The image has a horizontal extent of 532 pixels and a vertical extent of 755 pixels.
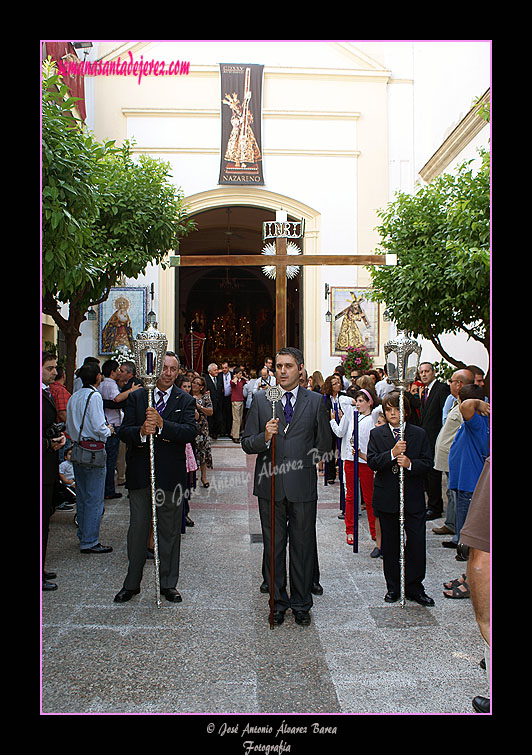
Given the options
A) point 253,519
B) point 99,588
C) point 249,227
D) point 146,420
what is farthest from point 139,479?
point 249,227

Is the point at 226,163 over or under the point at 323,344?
→ over

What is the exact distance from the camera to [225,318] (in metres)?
28.1

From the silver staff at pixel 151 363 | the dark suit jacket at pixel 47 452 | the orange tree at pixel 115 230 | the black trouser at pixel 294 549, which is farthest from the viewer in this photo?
the orange tree at pixel 115 230

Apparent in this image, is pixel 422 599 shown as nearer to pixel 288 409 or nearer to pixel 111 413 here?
pixel 288 409

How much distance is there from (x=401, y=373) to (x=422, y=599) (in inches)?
70.6

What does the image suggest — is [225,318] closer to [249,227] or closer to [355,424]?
[249,227]

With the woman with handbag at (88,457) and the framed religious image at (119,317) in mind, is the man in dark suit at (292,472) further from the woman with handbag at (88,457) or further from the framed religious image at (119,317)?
the framed religious image at (119,317)

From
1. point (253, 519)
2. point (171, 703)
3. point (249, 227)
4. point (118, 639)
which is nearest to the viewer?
point (171, 703)

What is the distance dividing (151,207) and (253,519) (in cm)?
525

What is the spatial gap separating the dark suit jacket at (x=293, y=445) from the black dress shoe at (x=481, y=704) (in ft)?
6.05

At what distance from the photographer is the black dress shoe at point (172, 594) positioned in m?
5.22

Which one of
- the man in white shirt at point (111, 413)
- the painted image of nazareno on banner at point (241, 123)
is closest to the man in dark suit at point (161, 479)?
the man in white shirt at point (111, 413)

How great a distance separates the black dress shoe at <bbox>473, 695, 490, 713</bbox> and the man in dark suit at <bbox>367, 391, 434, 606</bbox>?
5.68 ft

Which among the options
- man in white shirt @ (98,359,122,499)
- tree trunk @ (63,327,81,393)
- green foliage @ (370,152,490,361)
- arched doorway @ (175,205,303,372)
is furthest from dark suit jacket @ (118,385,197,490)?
arched doorway @ (175,205,303,372)
